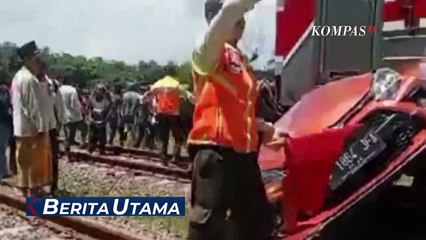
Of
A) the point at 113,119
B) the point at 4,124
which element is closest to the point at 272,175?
the point at 4,124

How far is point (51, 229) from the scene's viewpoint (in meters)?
7.82

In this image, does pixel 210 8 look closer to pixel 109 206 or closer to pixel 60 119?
pixel 109 206

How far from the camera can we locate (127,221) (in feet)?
26.6

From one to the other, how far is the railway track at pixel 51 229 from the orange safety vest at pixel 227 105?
2790 mm

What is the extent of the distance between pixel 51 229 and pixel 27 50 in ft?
7.21

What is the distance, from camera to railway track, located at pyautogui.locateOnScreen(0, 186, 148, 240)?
282 inches

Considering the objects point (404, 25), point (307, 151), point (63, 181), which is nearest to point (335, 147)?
point (307, 151)

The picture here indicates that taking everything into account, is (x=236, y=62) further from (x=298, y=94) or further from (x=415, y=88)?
(x=298, y=94)

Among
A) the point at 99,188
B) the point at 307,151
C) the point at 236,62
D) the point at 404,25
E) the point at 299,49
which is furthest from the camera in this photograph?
the point at 99,188

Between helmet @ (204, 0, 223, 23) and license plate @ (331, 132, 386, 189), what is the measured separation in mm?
1075

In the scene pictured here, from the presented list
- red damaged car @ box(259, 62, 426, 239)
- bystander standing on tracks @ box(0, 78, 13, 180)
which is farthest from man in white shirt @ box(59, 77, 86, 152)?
red damaged car @ box(259, 62, 426, 239)

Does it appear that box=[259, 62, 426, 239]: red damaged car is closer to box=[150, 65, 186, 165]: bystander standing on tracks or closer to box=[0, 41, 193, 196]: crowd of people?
box=[0, 41, 193, 196]: crowd of people

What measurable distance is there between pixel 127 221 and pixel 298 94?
2.18 metres

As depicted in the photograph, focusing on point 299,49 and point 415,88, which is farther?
point 299,49
